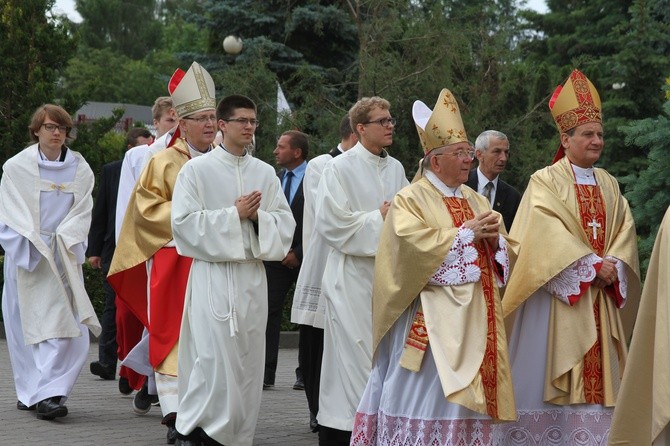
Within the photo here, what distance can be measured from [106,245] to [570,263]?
207 inches

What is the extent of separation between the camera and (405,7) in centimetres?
1848

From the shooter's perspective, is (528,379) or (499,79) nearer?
(528,379)

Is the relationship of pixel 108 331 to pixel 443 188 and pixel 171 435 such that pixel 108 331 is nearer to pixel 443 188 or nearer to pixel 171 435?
pixel 171 435

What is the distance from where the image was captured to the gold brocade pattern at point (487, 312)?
23.9 ft

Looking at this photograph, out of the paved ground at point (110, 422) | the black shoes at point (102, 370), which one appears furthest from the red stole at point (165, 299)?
the black shoes at point (102, 370)

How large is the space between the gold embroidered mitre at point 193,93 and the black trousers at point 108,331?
3084 mm

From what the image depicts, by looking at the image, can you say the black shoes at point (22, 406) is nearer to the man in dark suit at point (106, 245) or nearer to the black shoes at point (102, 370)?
the man in dark suit at point (106, 245)

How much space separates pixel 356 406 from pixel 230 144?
6.01ft

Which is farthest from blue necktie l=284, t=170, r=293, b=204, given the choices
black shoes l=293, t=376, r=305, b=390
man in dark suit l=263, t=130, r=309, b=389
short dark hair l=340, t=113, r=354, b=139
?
short dark hair l=340, t=113, r=354, b=139

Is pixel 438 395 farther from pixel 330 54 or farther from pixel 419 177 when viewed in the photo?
pixel 330 54

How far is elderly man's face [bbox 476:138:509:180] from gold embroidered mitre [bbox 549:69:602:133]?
130 cm

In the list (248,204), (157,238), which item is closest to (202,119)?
(157,238)

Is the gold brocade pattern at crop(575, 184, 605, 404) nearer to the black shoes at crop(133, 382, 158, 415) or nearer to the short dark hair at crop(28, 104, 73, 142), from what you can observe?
the black shoes at crop(133, 382, 158, 415)

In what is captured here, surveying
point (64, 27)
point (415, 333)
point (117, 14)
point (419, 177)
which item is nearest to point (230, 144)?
point (419, 177)
